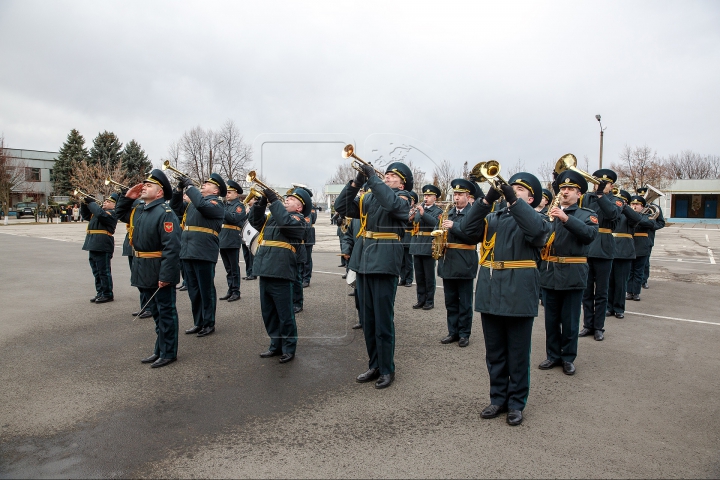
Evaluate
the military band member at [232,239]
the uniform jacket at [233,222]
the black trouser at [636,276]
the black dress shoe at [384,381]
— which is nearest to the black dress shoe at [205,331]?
the uniform jacket at [233,222]

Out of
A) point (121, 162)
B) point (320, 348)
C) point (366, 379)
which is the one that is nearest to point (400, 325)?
point (320, 348)

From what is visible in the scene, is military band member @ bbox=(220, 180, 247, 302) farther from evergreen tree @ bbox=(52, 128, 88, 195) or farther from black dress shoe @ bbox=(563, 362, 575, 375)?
evergreen tree @ bbox=(52, 128, 88, 195)

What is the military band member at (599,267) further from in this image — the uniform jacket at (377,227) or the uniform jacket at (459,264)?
the uniform jacket at (377,227)

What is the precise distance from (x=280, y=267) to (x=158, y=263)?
4.71ft

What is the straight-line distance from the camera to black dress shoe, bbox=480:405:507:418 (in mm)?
4289

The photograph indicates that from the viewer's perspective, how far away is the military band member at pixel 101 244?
934cm

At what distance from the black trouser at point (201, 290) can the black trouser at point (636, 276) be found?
25.7 feet

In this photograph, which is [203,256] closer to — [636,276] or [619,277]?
[619,277]

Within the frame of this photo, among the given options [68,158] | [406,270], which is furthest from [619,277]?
[68,158]

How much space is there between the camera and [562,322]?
18.8 ft

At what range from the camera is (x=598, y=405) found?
15.1 feet

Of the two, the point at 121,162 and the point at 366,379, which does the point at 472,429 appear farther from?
the point at 121,162

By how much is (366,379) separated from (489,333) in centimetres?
144

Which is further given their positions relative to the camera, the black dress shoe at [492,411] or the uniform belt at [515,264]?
the uniform belt at [515,264]
